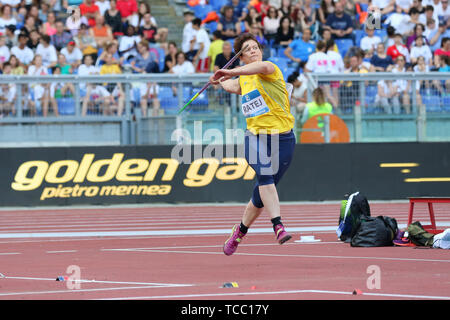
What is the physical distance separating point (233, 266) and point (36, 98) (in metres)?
10.8

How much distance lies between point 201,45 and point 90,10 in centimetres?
309

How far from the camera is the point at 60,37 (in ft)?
72.0

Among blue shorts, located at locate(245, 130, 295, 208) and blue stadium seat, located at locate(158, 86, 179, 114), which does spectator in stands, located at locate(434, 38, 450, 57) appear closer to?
blue stadium seat, located at locate(158, 86, 179, 114)

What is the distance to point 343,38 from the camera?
2319 centimetres

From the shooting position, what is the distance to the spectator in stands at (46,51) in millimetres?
21172

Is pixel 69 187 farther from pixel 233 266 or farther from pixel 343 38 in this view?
pixel 233 266

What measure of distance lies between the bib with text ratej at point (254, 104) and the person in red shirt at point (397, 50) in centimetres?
1284

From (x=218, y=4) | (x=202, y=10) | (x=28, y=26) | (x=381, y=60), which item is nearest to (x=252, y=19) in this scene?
(x=218, y=4)

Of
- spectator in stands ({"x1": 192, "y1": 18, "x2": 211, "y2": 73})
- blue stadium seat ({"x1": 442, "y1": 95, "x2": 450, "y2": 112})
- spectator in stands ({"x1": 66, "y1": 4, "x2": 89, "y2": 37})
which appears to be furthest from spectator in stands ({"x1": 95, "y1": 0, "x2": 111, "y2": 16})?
blue stadium seat ({"x1": 442, "y1": 95, "x2": 450, "y2": 112})

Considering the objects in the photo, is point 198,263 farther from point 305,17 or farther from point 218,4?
point 218,4

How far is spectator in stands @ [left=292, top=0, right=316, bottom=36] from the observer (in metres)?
23.2

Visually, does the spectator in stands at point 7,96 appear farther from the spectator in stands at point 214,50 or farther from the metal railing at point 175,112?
the spectator in stands at point 214,50

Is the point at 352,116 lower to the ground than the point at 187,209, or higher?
higher
